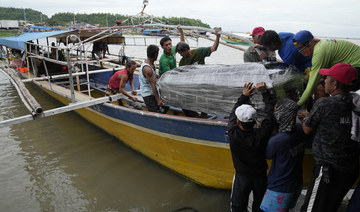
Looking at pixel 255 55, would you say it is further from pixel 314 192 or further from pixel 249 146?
pixel 314 192

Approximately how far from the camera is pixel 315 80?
2373mm

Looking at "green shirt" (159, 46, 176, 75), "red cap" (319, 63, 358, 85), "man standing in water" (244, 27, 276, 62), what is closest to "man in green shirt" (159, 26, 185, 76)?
"green shirt" (159, 46, 176, 75)

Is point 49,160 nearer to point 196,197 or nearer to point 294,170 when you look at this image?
point 196,197

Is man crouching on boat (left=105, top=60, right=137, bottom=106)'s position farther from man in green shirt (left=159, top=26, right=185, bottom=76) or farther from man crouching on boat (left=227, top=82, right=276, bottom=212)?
man crouching on boat (left=227, top=82, right=276, bottom=212)

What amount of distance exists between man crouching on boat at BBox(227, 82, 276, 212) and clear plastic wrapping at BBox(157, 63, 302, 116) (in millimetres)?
309

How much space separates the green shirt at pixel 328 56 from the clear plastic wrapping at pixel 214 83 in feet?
1.02

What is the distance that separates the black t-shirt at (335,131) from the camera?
6.55 feet

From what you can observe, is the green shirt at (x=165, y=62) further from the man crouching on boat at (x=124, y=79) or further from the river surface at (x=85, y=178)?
the river surface at (x=85, y=178)

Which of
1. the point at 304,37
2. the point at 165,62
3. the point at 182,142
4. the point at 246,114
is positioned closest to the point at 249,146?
the point at 246,114

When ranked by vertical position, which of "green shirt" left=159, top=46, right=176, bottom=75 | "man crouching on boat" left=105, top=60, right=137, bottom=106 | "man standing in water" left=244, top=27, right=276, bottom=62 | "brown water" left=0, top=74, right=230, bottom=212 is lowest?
"brown water" left=0, top=74, right=230, bottom=212

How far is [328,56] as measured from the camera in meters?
2.44

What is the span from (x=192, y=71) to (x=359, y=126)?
6.39 feet

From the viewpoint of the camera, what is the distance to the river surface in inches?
152

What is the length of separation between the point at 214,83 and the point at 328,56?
1.20m
